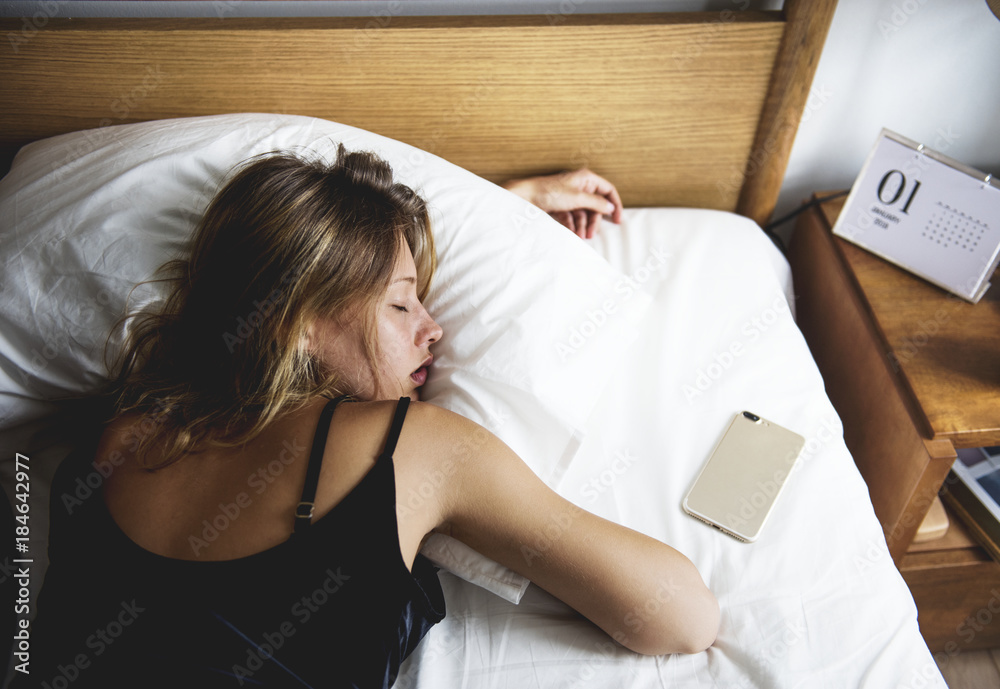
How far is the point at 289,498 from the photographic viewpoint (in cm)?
67

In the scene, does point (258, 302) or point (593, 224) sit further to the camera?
point (593, 224)

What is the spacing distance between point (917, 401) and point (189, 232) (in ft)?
3.46

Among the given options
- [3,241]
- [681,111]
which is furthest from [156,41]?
[681,111]

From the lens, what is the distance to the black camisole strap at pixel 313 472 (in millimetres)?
661

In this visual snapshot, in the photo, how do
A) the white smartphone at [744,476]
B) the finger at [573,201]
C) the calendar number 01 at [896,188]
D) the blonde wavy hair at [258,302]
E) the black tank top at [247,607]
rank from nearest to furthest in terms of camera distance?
the black tank top at [247,607], the blonde wavy hair at [258,302], the white smartphone at [744,476], the calendar number 01 at [896,188], the finger at [573,201]

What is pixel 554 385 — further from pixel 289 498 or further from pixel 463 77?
pixel 463 77

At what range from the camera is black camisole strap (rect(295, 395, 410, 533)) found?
662mm

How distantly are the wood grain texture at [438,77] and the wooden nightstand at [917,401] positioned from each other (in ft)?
1.16
